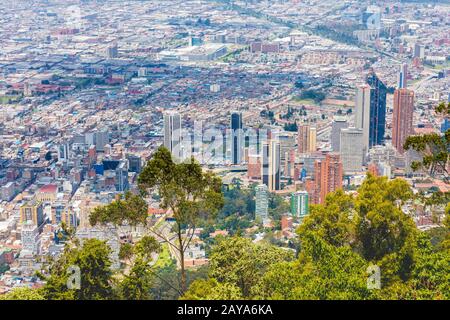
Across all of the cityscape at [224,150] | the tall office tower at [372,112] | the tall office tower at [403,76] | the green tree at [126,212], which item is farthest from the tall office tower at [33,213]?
the tall office tower at [403,76]

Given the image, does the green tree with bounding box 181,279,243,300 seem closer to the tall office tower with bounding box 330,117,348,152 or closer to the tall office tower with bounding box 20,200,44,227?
the tall office tower with bounding box 20,200,44,227

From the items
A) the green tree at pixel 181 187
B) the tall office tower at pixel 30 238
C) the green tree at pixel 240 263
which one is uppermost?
the green tree at pixel 181 187

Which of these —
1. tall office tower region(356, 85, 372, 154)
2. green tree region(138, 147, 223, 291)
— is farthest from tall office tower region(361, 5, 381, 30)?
green tree region(138, 147, 223, 291)

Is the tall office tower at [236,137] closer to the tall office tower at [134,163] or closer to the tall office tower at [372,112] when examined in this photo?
the tall office tower at [134,163]

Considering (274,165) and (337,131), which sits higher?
(274,165)

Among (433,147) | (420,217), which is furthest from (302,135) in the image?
(433,147)

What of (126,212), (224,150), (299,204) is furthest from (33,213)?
(126,212)

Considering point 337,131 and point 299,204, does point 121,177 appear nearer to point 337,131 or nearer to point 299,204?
point 299,204
